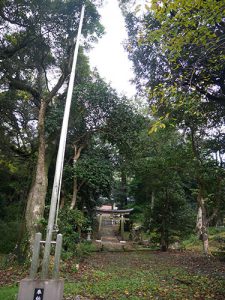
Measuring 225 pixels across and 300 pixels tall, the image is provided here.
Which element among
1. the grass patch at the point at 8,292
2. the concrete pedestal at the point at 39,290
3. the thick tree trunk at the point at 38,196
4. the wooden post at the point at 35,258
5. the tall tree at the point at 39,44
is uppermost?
the tall tree at the point at 39,44

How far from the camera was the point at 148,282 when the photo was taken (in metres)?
6.62

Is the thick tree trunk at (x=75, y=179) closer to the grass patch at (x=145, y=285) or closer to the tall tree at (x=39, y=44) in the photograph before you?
the tall tree at (x=39, y=44)

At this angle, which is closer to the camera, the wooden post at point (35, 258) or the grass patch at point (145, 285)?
the wooden post at point (35, 258)

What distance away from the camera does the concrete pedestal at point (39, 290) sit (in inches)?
122

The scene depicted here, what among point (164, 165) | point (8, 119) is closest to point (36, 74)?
point (8, 119)

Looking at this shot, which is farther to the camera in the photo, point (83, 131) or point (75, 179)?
point (83, 131)

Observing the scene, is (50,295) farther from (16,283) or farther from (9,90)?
(9,90)

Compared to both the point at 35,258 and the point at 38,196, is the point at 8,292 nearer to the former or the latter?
the point at 35,258

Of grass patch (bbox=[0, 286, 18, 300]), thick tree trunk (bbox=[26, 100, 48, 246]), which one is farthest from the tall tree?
grass patch (bbox=[0, 286, 18, 300])

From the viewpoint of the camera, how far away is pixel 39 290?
313 centimetres

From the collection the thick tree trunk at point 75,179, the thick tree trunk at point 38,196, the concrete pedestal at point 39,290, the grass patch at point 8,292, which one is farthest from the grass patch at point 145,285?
the thick tree trunk at point 75,179

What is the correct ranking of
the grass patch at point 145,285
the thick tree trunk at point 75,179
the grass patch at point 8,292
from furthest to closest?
the thick tree trunk at point 75,179 < the grass patch at point 145,285 < the grass patch at point 8,292

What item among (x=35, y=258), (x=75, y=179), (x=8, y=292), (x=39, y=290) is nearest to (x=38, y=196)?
(x=75, y=179)

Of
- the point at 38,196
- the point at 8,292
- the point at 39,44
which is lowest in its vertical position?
the point at 8,292
